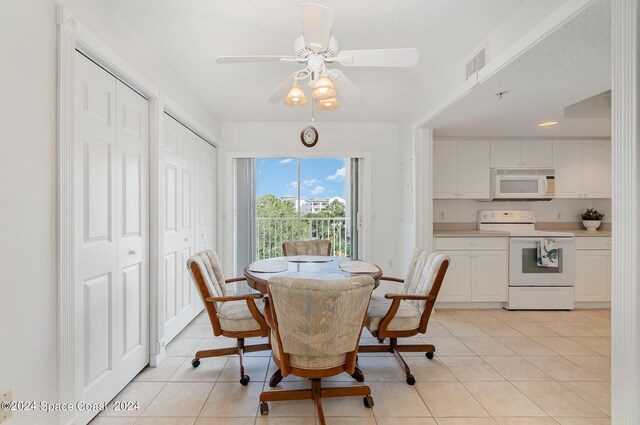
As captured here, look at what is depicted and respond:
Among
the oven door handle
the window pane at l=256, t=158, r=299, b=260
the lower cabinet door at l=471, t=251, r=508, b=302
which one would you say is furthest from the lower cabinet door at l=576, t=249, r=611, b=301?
the window pane at l=256, t=158, r=299, b=260

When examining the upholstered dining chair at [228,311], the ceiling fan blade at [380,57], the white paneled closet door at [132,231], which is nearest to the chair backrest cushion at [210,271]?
the upholstered dining chair at [228,311]

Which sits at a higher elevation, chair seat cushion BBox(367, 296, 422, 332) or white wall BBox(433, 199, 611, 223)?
white wall BBox(433, 199, 611, 223)

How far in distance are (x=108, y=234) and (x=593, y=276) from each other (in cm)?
512

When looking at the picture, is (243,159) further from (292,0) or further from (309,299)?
(309,299)

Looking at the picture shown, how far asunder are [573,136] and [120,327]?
5.55m

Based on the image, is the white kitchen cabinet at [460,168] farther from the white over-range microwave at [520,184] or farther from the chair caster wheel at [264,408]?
the chair caster wheel at [264,408]

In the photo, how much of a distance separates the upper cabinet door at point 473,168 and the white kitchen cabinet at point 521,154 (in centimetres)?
12

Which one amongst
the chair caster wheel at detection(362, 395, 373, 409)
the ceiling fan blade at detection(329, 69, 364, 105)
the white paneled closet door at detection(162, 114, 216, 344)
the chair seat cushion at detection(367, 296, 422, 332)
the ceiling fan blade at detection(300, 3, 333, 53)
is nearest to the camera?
the ceiling fan blade at detection(300, 3, 333, 53)

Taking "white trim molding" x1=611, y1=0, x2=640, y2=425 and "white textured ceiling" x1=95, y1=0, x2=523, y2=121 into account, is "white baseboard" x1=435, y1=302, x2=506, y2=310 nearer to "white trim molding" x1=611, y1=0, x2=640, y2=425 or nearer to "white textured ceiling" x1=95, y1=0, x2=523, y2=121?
"white textured ceiling" x1=95, y1=0, x2=523, y2=121

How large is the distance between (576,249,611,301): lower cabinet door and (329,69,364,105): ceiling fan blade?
355cm

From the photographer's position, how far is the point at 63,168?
1.50 metres

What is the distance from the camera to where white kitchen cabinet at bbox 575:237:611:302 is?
3.83m

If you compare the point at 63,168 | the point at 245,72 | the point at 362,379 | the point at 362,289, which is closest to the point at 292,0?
the point at 245,72

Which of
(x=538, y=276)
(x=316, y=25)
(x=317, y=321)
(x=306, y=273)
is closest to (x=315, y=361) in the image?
(x=317, y=321)
